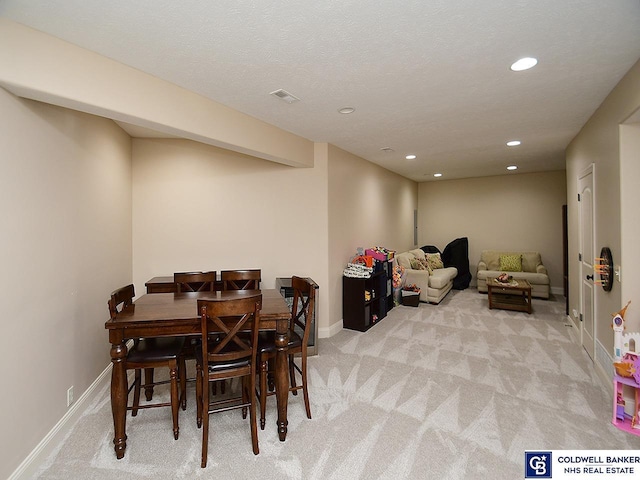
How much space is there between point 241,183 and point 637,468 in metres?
4.34

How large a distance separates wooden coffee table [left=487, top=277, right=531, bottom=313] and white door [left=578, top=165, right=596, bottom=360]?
138 cm

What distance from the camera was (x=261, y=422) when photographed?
7.74 ft

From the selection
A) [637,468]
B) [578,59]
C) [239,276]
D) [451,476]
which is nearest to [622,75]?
[578,59]

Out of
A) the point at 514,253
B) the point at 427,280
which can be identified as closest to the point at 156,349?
the point at 427,280

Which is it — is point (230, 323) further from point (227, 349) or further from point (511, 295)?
point (511, 295)

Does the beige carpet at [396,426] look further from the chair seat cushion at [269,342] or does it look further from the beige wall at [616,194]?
the beige wall at [616,194]

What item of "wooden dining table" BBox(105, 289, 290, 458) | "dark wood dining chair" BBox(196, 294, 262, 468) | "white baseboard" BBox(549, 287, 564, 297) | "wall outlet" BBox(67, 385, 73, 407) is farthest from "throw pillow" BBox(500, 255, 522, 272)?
"wall outlet" BBox(67, 385, 73, 407)

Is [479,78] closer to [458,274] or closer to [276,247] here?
[276,247]

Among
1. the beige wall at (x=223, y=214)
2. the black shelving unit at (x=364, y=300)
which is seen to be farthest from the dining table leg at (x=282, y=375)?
the black shelving unit at (x=364, y=300)

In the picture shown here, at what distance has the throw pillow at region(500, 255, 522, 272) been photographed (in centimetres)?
678

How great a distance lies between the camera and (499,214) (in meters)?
7.50

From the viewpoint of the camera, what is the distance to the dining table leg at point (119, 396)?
208 centimetres

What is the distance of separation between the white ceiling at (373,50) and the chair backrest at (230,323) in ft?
5.19

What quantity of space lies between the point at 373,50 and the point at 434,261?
5.86 meters
